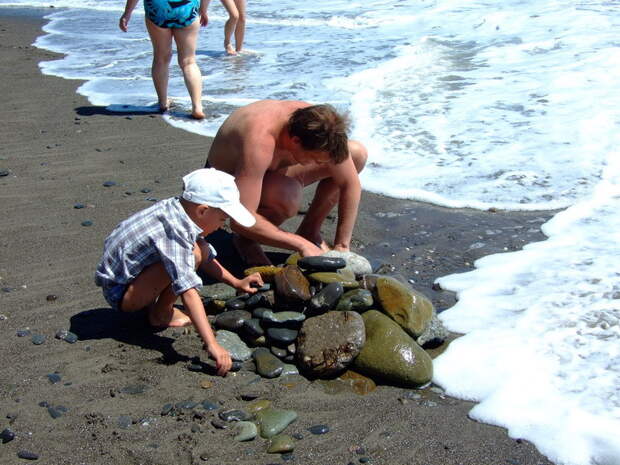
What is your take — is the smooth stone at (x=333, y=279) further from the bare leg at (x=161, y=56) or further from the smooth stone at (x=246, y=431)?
the bare leg at (x=161, y=56)

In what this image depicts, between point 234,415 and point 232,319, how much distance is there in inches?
30.3

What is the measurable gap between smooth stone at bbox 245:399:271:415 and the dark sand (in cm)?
6

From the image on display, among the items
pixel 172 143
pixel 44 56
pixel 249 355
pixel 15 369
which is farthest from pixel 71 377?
pixel 44 56

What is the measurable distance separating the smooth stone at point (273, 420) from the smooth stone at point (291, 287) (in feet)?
2.33

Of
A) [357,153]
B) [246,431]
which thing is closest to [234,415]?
[246,431]

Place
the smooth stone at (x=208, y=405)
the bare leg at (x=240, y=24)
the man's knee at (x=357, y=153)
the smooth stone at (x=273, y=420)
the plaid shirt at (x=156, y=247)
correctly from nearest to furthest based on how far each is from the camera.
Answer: the smooth stone at (x=273, y=420)
the smooth stone at (x=208, y=405)
the plaid shirt at (x=156, y=247)
the man's knee at (x=357, y=153)
the bare leg at (x=240, y=24)

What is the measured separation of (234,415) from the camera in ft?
10.8

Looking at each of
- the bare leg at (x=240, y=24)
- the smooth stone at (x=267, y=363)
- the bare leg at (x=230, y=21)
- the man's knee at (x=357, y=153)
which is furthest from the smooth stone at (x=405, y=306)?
the bare leg at (x=240, y=24)

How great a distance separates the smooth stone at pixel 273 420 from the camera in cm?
320

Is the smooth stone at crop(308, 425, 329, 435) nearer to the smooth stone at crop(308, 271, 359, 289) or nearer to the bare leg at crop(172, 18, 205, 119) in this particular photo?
the smooth stone at crop(308, 271, 359, 289)

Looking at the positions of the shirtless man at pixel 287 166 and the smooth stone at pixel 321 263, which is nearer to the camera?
the smooth stone at pixel 321 263

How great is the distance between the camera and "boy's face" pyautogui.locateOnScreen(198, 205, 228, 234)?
3.62 m

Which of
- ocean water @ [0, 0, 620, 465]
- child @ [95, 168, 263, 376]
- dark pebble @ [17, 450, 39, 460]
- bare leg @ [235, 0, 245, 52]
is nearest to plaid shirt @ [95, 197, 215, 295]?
child @ [95, 168, 263, 376]

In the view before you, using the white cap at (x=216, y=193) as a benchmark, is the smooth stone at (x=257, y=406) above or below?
below
